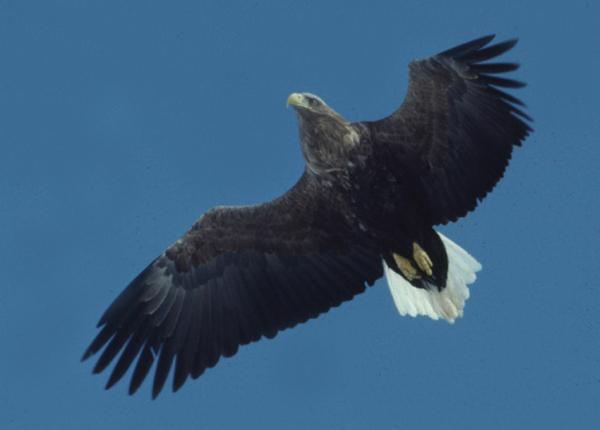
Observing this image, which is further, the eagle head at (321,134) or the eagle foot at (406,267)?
the eagle foot at (406,267)

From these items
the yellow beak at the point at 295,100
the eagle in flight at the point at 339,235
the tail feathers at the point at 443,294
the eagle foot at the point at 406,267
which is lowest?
the tail feathers at the point at 443,294

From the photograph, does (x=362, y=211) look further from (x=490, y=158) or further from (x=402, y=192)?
(x=490, y=158)

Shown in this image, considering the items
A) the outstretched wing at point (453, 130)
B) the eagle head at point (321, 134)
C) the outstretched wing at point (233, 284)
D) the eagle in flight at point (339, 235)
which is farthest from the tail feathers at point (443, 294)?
the eagle head at point (321, 134)

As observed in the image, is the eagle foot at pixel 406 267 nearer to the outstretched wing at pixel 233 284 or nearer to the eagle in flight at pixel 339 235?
the eagle in flight at pixel 339 235

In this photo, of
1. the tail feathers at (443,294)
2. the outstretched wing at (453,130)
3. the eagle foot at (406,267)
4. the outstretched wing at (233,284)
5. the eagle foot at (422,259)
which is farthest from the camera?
the tail feathers at (443,294)

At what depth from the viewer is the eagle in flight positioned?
11.0 metres

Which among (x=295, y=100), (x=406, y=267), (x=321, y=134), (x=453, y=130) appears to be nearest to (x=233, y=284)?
(x=406, y=267)

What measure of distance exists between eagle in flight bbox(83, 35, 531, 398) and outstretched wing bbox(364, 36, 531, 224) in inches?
0.4

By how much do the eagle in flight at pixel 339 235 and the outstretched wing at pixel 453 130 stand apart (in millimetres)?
11

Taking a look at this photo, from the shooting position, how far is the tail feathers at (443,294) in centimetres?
1177

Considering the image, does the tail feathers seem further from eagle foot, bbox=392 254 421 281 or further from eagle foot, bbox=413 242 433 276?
eagle foot, bbox=413 242 433 276

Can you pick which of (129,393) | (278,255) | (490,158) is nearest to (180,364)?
(129,393)

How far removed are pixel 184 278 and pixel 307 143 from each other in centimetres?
198

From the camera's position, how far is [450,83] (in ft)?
36.2
